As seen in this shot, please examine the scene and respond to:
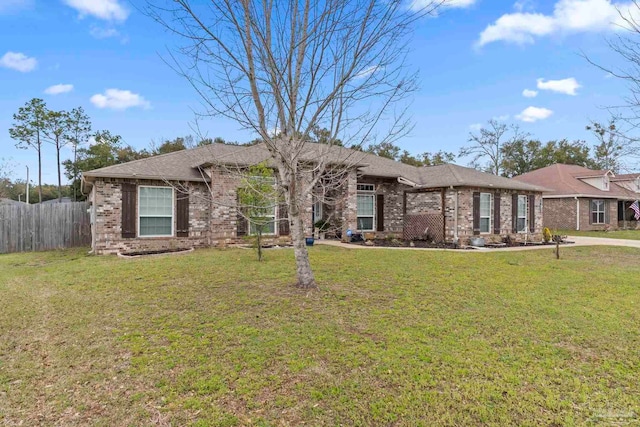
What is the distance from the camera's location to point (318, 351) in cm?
402

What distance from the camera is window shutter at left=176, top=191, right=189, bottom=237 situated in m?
12.7

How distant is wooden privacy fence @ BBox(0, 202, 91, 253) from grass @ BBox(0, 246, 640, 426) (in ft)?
26.5

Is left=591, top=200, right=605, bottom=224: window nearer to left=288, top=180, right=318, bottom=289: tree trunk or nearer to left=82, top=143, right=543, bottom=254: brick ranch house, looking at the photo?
left=82, top=143, right=543, bottom=254: brick ranch house

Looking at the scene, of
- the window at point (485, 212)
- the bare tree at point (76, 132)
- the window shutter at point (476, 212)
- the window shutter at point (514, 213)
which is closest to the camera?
the window shutter at point (476, 212)

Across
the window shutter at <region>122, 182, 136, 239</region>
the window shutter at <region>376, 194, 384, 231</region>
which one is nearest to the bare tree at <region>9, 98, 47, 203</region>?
the window shutter at <region>122, 182, 136, 239</region>

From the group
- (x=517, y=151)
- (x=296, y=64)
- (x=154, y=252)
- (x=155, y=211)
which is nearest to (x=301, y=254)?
(x=296, y=64)

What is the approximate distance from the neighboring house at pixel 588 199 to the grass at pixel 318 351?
1941cm

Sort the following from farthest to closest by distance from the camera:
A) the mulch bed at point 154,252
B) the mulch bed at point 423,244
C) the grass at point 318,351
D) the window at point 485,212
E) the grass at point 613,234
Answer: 1. the grass at point 613,234
2. the window at point 485,212
3. the mulch bed at point 423,244
4. the mulch bed at point 154,252
5. the grass at point 318,351

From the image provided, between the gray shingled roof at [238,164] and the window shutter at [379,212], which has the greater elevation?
the gray shingled roof at [238,164]

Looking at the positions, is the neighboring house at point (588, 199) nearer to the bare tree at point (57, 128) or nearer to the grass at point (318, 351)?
the grass at point (318, 351)

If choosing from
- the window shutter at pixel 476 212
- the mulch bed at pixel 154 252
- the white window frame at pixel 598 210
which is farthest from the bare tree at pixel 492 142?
the mulch bed at pixel 154 252

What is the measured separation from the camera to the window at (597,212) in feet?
80.0

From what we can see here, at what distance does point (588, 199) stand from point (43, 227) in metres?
30.1

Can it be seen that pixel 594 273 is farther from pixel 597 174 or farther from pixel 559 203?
pixel 597 174
